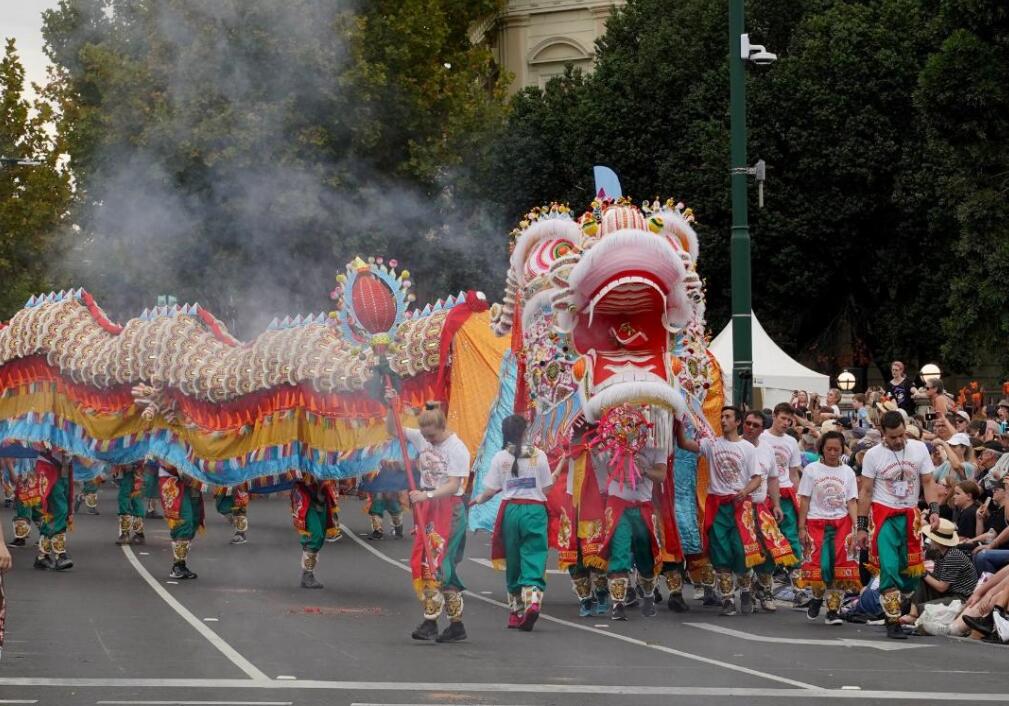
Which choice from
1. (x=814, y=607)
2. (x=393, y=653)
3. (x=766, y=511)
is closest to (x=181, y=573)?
(x=766, y=511)

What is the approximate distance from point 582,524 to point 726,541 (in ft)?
3.90

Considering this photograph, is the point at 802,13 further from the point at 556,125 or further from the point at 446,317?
the point at 446,317

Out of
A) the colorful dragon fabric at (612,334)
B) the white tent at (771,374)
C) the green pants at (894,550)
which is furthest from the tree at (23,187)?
the green pants at (894,550)

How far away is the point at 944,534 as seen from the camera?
15797 millimetres

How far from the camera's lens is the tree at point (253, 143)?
929 inches

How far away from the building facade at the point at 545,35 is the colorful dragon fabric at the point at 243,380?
3709cm

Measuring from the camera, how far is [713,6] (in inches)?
1654

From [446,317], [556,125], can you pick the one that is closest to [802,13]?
[556,125]

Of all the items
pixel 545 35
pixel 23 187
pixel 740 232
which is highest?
pixel 545 35

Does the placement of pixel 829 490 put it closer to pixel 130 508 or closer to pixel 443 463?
pixel 443 463

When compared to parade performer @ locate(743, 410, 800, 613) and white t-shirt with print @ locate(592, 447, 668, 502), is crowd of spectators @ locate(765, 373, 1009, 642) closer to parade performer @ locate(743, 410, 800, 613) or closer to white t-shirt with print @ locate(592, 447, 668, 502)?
parade performer @ locate(743, 410, 800, 613)

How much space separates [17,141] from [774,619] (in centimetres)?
2817

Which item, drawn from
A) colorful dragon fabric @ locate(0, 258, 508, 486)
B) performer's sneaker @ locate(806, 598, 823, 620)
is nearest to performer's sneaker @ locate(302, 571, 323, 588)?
colorful dragon fabric @ locate(0, 258, 508, 486)

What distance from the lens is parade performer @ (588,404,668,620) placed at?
50.2ft
